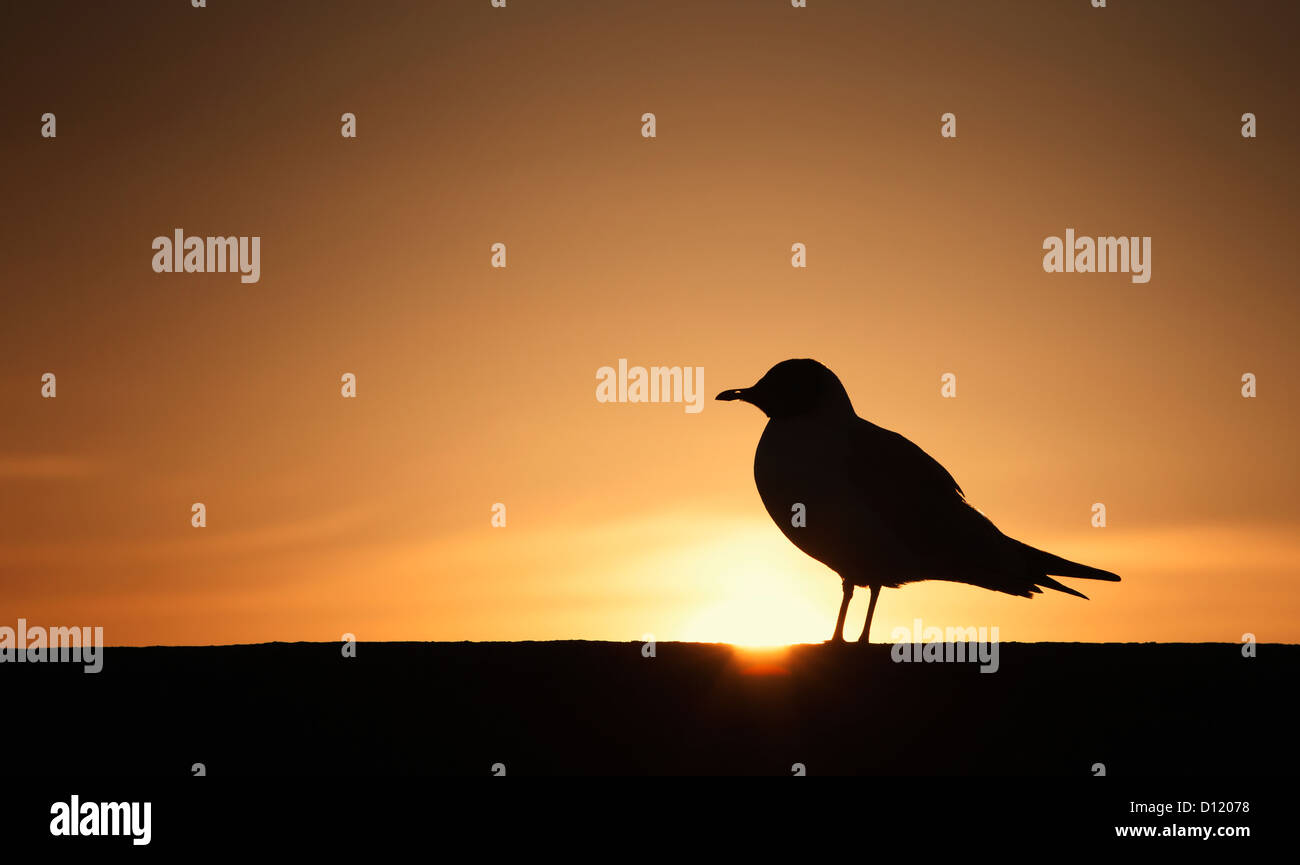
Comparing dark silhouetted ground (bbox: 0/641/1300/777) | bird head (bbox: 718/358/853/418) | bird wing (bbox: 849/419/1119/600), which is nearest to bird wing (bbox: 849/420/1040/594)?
bird wing (bbox: 849/419/1119/600)

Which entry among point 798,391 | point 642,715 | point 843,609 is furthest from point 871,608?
point 642,715

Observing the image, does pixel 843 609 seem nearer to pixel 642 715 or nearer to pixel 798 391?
pixel 798 391

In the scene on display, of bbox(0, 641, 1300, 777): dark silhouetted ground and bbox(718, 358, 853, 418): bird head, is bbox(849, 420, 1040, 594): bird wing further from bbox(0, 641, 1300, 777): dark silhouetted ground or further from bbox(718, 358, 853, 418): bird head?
bbox(0, 641, 1300, 777): dark silhouetted ground

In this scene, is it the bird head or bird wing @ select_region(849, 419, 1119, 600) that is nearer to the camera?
bird wing @ select_region(849, 419, 1119, 600)

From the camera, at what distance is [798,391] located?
29.2 feet

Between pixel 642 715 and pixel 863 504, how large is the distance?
3433 millimetres

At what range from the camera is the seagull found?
28.1 feet
